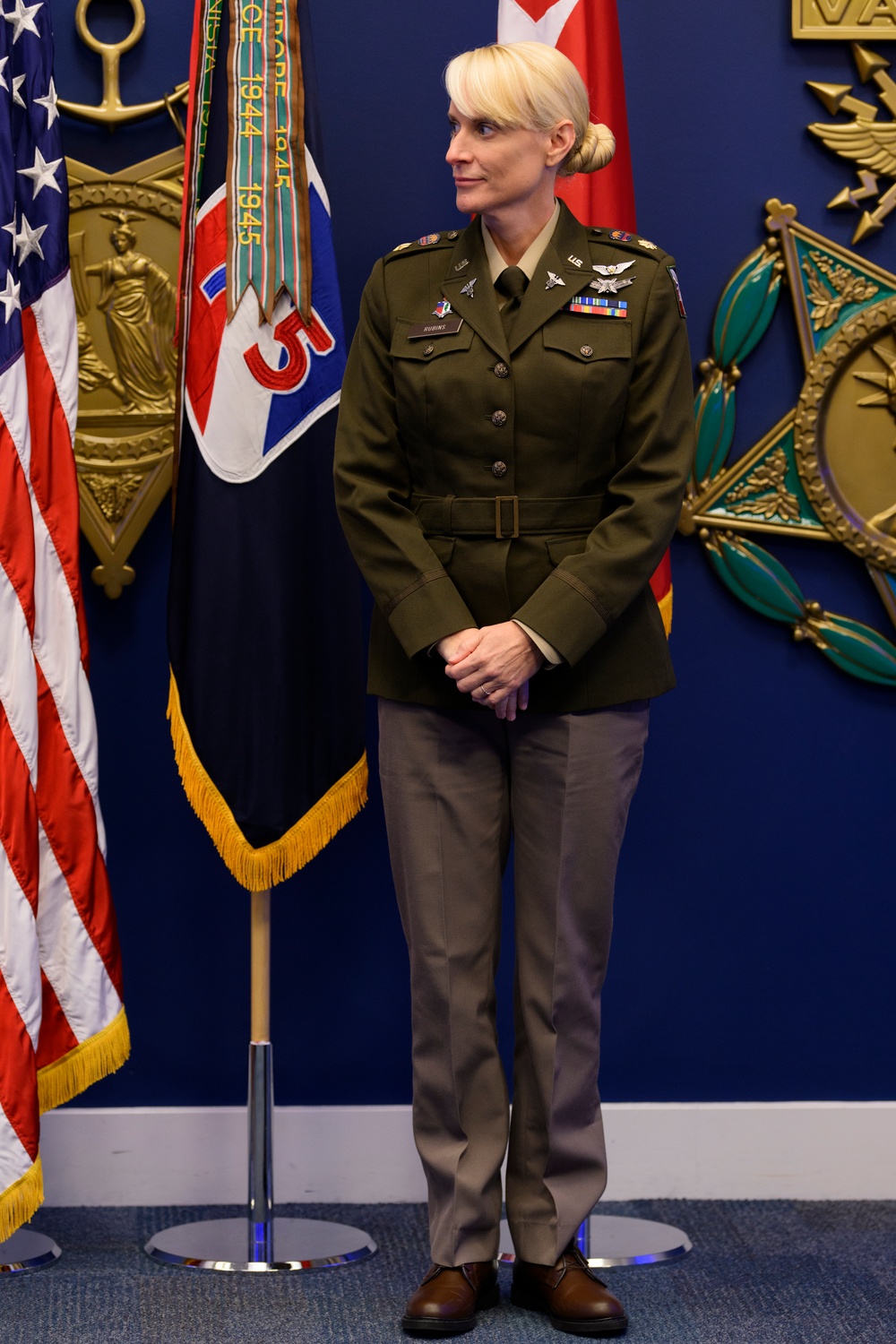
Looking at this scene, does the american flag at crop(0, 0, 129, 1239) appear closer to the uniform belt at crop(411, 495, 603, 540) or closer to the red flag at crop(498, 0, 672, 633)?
the uniform belt at crop(411, 495, 603, 540)

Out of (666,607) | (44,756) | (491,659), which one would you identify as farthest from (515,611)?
(44,756)

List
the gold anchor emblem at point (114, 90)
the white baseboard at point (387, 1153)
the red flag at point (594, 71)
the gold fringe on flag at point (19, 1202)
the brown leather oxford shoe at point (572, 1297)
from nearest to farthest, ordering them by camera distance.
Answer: the brown leather oxford shoe at point (572, 1297)
the gold fringe on flag at point (19, 1202)
the red flag at point (594, 71)
the gold anchor emblem at point (114, 90)
the white baseboard at point (387, 1153)

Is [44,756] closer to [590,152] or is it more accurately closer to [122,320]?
[122,320]

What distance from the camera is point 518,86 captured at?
1.99 m

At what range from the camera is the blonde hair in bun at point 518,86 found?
6.53 feet

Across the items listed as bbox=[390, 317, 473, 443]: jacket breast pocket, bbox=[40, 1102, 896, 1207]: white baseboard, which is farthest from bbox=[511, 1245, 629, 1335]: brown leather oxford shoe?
bbox=[390, 317, 473, 443]: jacket breast pocket

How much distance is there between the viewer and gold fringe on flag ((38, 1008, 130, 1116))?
2352 mm

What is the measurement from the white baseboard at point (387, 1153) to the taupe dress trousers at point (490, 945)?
619 millimetres

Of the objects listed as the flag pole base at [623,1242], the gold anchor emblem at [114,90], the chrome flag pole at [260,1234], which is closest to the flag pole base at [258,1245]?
the chrome flag pole at [260,1234]

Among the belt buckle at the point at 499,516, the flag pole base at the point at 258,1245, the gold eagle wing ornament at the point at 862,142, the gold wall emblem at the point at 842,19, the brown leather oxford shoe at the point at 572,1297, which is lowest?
the flag pole base at the point at 258,1245

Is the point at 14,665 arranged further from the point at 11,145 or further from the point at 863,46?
the point at 863,46

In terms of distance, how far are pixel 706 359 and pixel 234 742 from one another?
1.06m

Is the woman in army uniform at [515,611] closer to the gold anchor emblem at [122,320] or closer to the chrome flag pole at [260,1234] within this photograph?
the chrome flag pole at [260,1234]

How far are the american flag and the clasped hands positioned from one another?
0.67 metres
